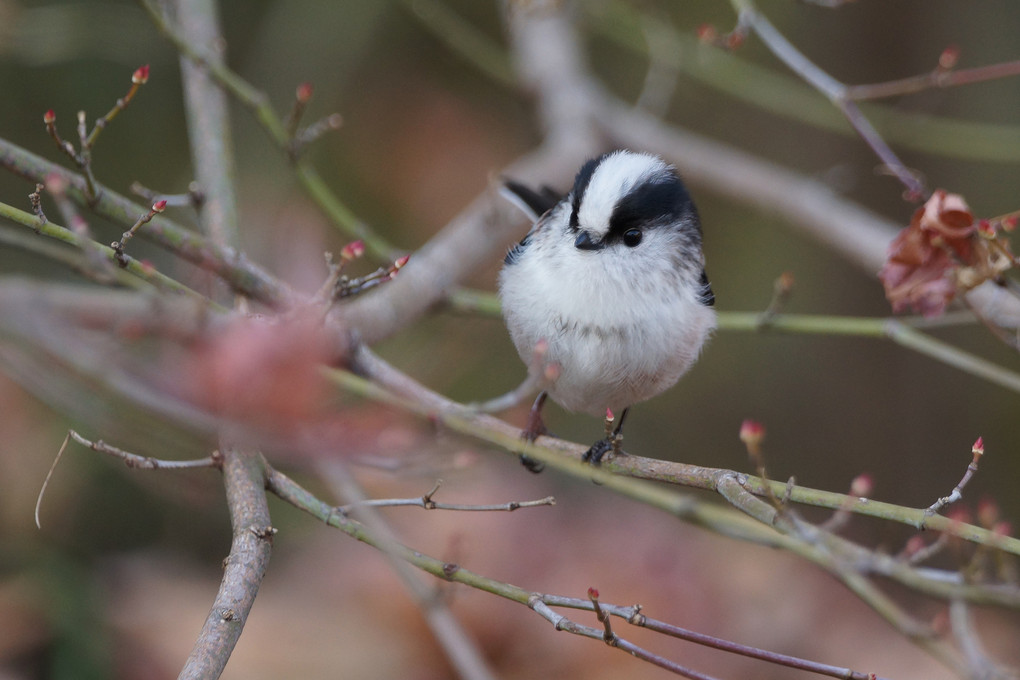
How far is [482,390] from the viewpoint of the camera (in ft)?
12.6

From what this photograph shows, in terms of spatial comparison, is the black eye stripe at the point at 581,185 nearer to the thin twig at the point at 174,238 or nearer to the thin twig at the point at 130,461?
the thin twig at the point at 174,238

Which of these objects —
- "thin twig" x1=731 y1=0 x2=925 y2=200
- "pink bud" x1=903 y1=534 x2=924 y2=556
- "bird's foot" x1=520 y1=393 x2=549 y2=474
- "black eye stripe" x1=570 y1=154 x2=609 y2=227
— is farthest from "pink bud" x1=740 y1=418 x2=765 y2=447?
"thin twig" x1=731 y1=0 x2=925 y2=200

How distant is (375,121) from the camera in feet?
14.5

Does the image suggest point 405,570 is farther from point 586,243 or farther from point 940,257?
point 940,257

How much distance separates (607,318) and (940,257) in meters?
0.66

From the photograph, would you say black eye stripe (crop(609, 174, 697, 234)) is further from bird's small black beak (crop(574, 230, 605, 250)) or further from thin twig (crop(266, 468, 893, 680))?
thin twig (crop(266, 468, 893, 680))

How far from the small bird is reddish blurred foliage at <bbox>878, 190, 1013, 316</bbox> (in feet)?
1.43

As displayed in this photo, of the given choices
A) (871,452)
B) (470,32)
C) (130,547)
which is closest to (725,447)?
(871,452)

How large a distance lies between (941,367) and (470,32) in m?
2.68

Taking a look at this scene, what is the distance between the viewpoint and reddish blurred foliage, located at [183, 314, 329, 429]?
110 centimetres

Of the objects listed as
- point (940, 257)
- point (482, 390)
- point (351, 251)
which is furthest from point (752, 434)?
point (482, 390)

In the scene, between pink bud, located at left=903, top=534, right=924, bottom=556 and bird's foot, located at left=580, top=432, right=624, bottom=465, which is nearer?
pink bud, located at left=903, top=534, right=924, bottom=556

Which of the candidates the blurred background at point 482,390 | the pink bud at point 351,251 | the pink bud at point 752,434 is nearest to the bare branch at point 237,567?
the blurred background at point 482,390

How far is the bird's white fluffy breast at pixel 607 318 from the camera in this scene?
1883 mm
